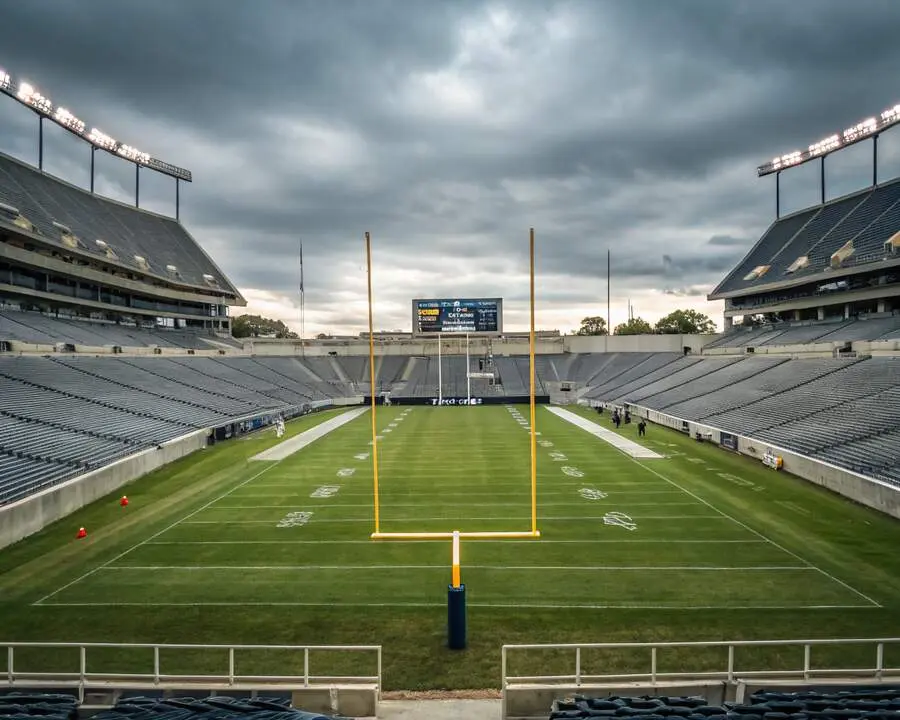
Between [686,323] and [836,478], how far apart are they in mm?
77700

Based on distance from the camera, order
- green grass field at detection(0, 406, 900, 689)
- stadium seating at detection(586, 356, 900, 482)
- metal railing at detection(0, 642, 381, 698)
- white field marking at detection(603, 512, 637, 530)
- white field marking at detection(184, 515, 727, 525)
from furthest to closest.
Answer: stadium seating at detection(586, 356, 900, 482) → white field marking at detection(184, 515, 727, 525) → white field marking at detection(603, 512, 637, 530) → green grass field at detection(0, 406, 900, 689) → metal railing at detection(0, 642, 381, 698)

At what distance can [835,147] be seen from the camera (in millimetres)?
46562

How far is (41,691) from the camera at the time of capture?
20.7ft

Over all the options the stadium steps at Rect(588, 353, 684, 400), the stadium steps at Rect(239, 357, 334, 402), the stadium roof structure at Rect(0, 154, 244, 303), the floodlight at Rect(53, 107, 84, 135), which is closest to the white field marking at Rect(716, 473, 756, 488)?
the stadium steps at Rect(588, 353, 684, 400)

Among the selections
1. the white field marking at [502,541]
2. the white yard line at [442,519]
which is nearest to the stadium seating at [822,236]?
the white yard line at [442,519]

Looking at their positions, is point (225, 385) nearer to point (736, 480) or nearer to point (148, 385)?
point (148, 385)

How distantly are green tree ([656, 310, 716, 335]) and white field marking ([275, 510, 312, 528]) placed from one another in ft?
273

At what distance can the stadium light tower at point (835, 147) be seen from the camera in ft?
136

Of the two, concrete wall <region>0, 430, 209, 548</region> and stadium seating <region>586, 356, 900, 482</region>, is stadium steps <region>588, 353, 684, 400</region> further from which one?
concrete wall <region>0, 430, 209, 548</region>

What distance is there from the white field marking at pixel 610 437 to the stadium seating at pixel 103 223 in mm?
36703

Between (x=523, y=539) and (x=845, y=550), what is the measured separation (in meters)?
6.86

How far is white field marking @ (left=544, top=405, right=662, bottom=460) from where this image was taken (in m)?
23.8

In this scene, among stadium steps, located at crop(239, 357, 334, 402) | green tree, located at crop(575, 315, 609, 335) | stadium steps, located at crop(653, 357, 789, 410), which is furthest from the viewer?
green tree, located at crop(575, 315, 609, 335)

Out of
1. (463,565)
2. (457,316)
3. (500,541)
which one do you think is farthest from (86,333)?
(463,565)
